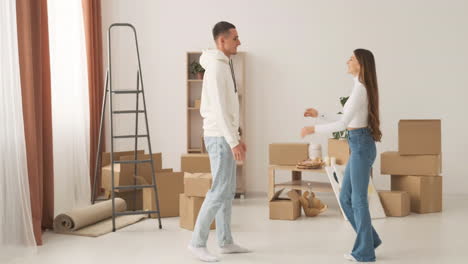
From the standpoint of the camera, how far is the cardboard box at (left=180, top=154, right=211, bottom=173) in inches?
231

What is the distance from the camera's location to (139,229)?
16.3ft

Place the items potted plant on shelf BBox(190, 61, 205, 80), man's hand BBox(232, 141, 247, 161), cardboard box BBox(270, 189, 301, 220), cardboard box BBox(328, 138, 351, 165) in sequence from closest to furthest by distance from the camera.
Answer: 1. man's hand BBox(232, 141, 247, 161)
2. cardboard box BBox(270, 189, 301, 220)
3. cardboard box BBox(328, 138, 351, 165)
4. potted plant on shelf BBox(190, 61, 205, 80)

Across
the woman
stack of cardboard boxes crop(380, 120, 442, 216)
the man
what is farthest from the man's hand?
stack of cardboard boxes crop(380, 120, 442, 216)

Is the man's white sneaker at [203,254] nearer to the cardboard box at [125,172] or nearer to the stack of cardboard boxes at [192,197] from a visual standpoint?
the stack of cardboard boxes at [192,197]

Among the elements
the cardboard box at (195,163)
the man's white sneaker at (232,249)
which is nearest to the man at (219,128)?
the man's white sneaker at (232,249)

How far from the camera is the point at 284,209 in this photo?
5.36 metres

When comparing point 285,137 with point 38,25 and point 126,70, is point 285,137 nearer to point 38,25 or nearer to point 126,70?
point 126,70

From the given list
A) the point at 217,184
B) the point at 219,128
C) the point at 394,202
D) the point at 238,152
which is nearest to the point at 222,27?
the point at 219,128

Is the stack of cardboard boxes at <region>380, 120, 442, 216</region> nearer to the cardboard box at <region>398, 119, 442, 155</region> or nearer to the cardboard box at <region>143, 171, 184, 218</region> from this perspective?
the cardboard box at <region>398, 119, 442, 155</region>

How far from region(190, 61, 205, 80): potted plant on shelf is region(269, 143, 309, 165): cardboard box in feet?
4.65

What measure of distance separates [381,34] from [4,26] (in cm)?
435

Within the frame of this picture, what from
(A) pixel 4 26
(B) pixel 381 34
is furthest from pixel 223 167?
(B) pixel 381 34

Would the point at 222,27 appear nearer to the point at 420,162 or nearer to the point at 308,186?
the point at 308,186

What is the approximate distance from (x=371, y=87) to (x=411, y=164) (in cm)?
228
